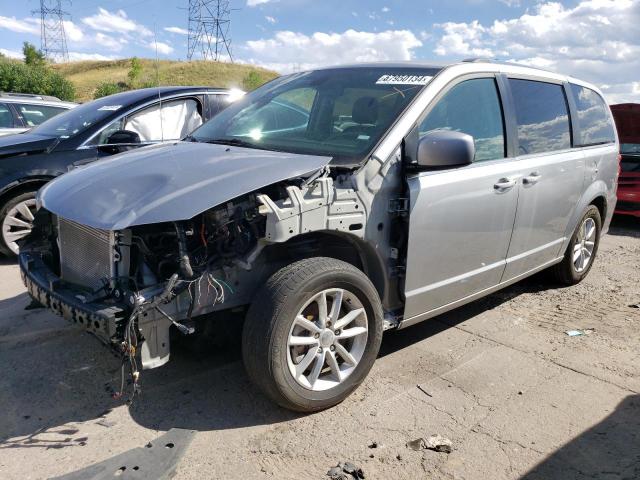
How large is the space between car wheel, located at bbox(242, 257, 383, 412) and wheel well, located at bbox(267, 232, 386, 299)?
18 centimetres

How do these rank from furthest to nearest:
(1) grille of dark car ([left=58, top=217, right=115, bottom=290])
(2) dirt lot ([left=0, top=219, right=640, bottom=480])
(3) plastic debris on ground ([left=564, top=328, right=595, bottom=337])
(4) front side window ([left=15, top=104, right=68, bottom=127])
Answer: (4) front side window ([left=15, top=104, right=68, bottom=127]) → (3) plastic debris on ground ([left=564, top=328, right=595, bottom=337]) → (1) grille of dark car ([left=58, top=217, right=115, bottom=290]) → (2) dirt lot ([left=0, top=219, right=640, bottom=480])

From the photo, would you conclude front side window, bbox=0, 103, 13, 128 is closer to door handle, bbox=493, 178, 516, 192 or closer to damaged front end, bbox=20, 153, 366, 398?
damaged front end, bbox=20, 153, 366, 398

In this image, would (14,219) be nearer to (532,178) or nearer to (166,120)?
(166,120)

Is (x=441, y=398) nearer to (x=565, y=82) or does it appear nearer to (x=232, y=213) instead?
(x=232, y=213)

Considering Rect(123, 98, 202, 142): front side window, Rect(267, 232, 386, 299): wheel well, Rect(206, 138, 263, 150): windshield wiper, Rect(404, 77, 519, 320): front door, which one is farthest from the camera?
Rect(123, 98, 202, 142): front side window

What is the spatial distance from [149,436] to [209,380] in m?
0.61

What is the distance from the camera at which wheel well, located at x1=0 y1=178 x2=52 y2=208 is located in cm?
559

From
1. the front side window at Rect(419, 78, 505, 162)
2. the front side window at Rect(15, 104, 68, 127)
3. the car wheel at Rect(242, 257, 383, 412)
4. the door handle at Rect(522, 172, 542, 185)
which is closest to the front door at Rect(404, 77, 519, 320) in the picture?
the front side window at Rect(419, 78, 505, 162)

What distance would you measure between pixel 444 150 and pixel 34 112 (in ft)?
25.6

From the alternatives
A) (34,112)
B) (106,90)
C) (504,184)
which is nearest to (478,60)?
(504,184)

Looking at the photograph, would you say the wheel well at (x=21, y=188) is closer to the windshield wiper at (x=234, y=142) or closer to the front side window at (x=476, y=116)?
the windshield wiper at (x=234, y=142)

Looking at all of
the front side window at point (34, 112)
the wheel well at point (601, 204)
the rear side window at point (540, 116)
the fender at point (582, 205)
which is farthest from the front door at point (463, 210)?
the front side window at point (34, 112)

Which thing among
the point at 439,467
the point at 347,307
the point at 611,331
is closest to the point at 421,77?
the point at 347,307

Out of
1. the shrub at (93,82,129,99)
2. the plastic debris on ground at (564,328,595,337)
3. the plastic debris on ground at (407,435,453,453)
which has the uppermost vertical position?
the shrub at (93,82,129,99)
